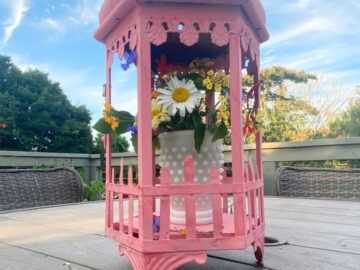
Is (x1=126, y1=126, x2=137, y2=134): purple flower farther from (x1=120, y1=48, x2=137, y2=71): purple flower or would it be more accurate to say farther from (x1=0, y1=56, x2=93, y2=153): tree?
(x1=0, y1=56, x2=93, y2=153): tree

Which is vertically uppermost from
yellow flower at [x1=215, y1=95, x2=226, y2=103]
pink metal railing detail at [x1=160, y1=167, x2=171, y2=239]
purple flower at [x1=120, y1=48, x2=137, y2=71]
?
purple flower at [x1=120, y1=48, x2=137, y2=71]

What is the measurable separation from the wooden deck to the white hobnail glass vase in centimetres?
15

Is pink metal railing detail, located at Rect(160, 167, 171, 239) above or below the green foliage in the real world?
above

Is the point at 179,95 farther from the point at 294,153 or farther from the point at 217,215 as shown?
the point at 294,153

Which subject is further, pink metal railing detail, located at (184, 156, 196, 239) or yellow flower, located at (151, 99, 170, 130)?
yellow flower, located at (151, 99, 170, 130)

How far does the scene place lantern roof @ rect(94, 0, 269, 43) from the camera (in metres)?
0.74

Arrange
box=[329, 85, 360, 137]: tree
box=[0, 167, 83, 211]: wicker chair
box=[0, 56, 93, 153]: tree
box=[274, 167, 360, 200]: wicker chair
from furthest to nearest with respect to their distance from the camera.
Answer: box=[0, 56, 93, 153]: tree, box=[329, 85, 360, 137]: tree, box=[274, 167, 360, 200]: wicker chair, box=[0, 167, 83, 211]: wicker chair

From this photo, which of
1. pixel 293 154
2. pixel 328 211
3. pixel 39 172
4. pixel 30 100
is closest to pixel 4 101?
pixel 30 100

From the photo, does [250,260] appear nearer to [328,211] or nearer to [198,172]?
[198,172]

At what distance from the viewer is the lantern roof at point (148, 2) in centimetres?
74

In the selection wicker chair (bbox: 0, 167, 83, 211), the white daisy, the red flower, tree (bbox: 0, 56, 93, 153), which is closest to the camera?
the white daisy

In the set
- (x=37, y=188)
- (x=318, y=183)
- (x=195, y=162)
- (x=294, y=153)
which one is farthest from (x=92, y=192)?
(x=195, y=162)

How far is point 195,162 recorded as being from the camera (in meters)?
0.88

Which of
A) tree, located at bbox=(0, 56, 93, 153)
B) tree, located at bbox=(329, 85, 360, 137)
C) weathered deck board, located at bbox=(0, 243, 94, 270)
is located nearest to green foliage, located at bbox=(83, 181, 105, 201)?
weathered deck board, located at bbox=(0, 243, 94, 270)
